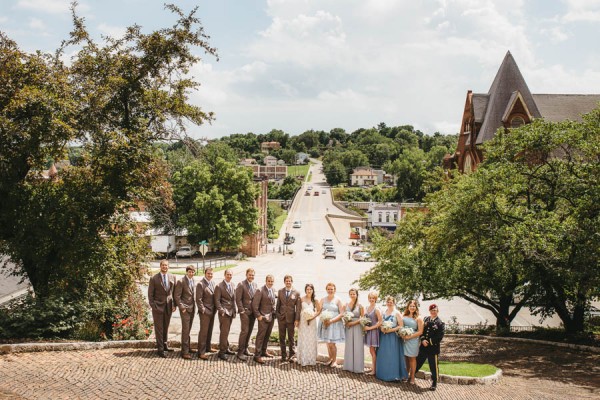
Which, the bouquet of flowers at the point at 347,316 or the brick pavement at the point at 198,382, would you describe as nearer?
the brick pavement at the point at 198,382

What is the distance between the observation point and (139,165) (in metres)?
14.8

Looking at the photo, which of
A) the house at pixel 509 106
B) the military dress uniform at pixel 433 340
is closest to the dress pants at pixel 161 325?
the military dress uniform at pixel 433 340

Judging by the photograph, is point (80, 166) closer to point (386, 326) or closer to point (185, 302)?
point (185, 302)

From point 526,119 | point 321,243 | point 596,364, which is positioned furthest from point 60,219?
point 321,243

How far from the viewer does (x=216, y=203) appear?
53781 millimetres

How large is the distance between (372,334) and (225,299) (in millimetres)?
3195

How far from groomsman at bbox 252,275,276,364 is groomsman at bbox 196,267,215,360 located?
0.93 meters

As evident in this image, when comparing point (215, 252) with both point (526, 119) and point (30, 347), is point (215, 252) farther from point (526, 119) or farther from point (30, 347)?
point (30, 347)

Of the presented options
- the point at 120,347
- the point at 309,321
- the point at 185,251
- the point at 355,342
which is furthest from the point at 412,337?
the point at 185,251

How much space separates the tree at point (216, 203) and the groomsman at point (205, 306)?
42.3m

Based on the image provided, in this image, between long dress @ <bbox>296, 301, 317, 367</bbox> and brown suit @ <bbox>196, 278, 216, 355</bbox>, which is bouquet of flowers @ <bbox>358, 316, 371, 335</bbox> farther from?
brown suit @ <bbox>196, 278, 216, 355</bbox>

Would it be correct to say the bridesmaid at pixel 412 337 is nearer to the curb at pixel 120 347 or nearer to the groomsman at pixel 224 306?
the curb at pixel 120 347

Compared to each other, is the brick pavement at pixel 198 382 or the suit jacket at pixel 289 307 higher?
the suit jacket at pixel 289 307

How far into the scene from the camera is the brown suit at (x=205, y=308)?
36.9 feet
